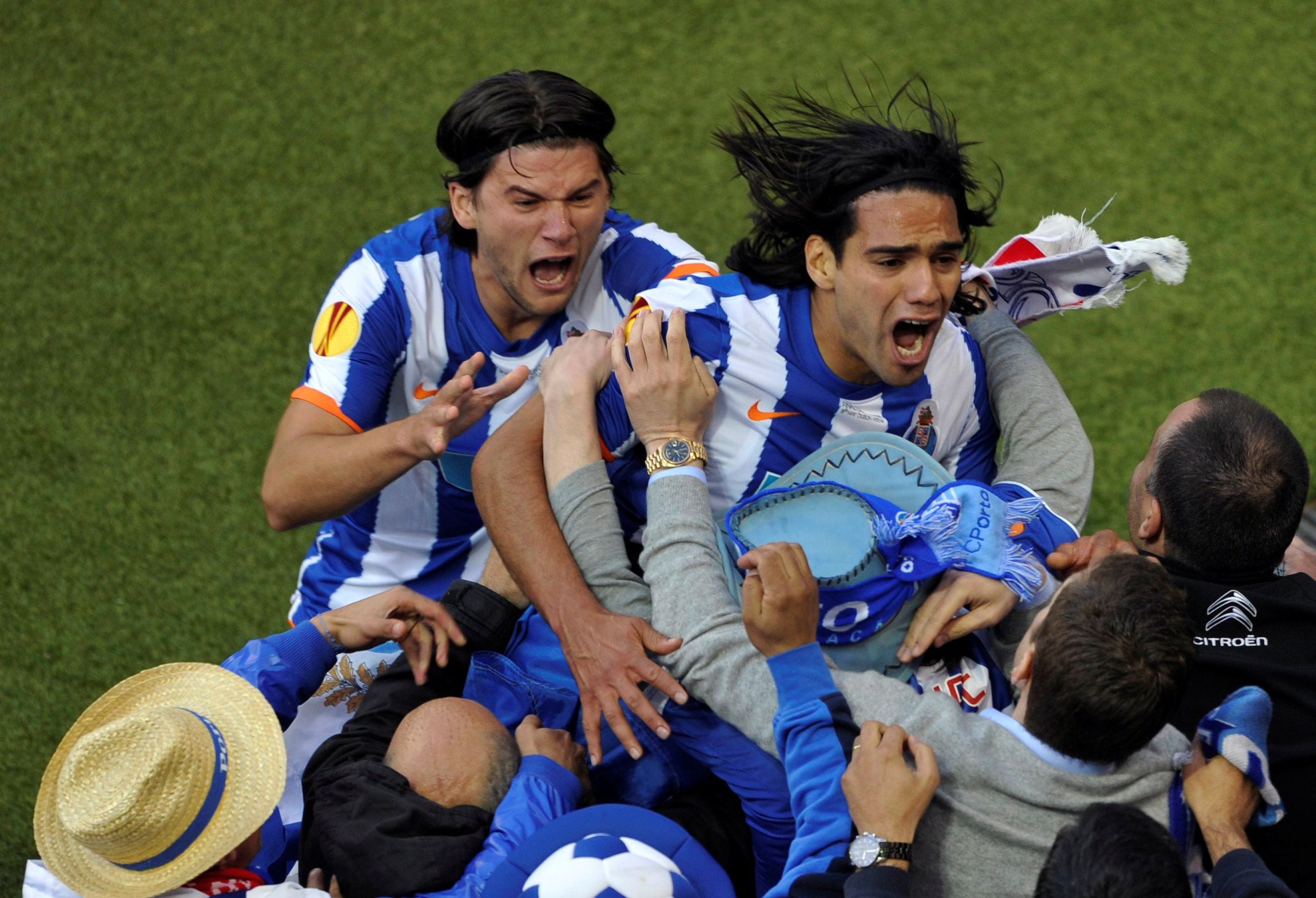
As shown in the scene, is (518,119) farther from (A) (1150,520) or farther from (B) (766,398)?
(A) (1150,520)

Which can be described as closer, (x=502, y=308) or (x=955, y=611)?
(x=955, y=611)

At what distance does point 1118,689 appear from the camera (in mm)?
1767

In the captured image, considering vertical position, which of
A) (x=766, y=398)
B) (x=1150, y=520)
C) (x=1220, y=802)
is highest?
(x=766, y=398)

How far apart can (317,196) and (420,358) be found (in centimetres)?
203

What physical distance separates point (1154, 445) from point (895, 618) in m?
0.64

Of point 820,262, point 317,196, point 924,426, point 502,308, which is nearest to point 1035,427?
point 924,426

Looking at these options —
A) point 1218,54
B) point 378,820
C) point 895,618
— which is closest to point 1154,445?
point 895,618

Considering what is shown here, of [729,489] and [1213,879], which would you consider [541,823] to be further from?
[1213,879]

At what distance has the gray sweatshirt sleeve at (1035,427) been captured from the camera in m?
2.52

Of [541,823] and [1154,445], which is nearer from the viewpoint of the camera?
[541,823]

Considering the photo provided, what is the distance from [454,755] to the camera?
2.22m

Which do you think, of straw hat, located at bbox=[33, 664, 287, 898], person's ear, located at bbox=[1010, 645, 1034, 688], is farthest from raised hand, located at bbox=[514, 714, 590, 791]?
person's ear, located at bbox=[1010, 645, 1034, 688]

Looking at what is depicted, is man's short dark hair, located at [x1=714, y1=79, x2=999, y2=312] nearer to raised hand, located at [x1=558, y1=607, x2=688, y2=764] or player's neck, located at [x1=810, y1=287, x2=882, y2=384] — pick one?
player's neck, located at [x1=810, y1=287, x2=882, y2=384]

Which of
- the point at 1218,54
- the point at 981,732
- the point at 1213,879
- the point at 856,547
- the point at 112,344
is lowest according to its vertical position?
the point at 1213,879
